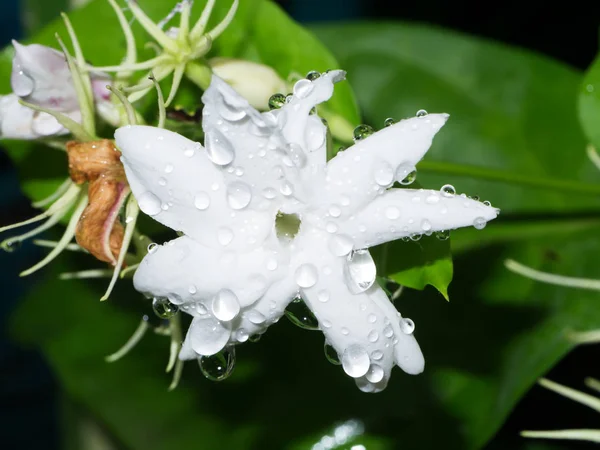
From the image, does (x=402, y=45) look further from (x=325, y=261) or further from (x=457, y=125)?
(x=325, y=261)

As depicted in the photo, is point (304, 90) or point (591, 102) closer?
point (304, 90)

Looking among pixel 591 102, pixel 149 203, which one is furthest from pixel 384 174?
pixel 591 102

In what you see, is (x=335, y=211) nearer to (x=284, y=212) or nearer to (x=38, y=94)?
(x=284, y=212)

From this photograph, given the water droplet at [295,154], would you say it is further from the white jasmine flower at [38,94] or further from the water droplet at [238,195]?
the white jasmine flower at [38,94]

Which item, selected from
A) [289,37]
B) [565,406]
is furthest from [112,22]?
[565,406]

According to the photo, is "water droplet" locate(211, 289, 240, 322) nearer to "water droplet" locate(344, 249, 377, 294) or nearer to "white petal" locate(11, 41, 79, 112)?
"water droplet" locate(344, 249, 377, 294)

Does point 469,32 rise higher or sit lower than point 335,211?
lower
